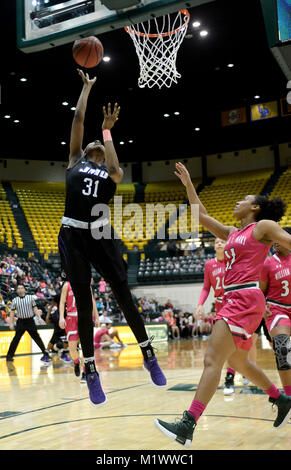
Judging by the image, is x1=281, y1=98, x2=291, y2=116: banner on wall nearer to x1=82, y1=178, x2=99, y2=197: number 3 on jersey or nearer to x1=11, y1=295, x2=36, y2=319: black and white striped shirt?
x1=11, y1=295, x2=36, y2=319: black and white striped shirt

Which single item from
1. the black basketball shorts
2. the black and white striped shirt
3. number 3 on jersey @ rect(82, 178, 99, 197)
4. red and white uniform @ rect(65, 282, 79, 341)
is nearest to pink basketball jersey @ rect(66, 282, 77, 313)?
red and white uniform @ rect(65, 282, 79, 341)

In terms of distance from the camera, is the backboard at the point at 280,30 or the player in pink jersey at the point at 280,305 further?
the backboard at the point at 280,30

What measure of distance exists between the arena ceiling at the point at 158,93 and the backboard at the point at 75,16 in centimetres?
968

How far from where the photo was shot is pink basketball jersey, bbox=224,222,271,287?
3984mm

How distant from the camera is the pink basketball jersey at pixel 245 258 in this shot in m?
3.98

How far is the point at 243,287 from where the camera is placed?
3.95 meters

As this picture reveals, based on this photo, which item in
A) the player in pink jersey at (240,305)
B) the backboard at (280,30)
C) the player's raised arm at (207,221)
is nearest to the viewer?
the player in pink jersey at (240,305)

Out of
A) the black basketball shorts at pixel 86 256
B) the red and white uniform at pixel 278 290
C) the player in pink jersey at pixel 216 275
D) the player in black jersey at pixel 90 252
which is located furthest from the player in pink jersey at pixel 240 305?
the player in pink jersey at pixel 216 275

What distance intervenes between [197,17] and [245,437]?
1467 centimetres

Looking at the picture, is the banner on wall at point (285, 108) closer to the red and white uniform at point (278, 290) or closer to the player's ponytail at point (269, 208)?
the red and white uniform at point (278, 290)

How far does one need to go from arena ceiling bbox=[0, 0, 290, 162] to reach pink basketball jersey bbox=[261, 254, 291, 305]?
11535 millimetres

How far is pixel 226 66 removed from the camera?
2014cm
